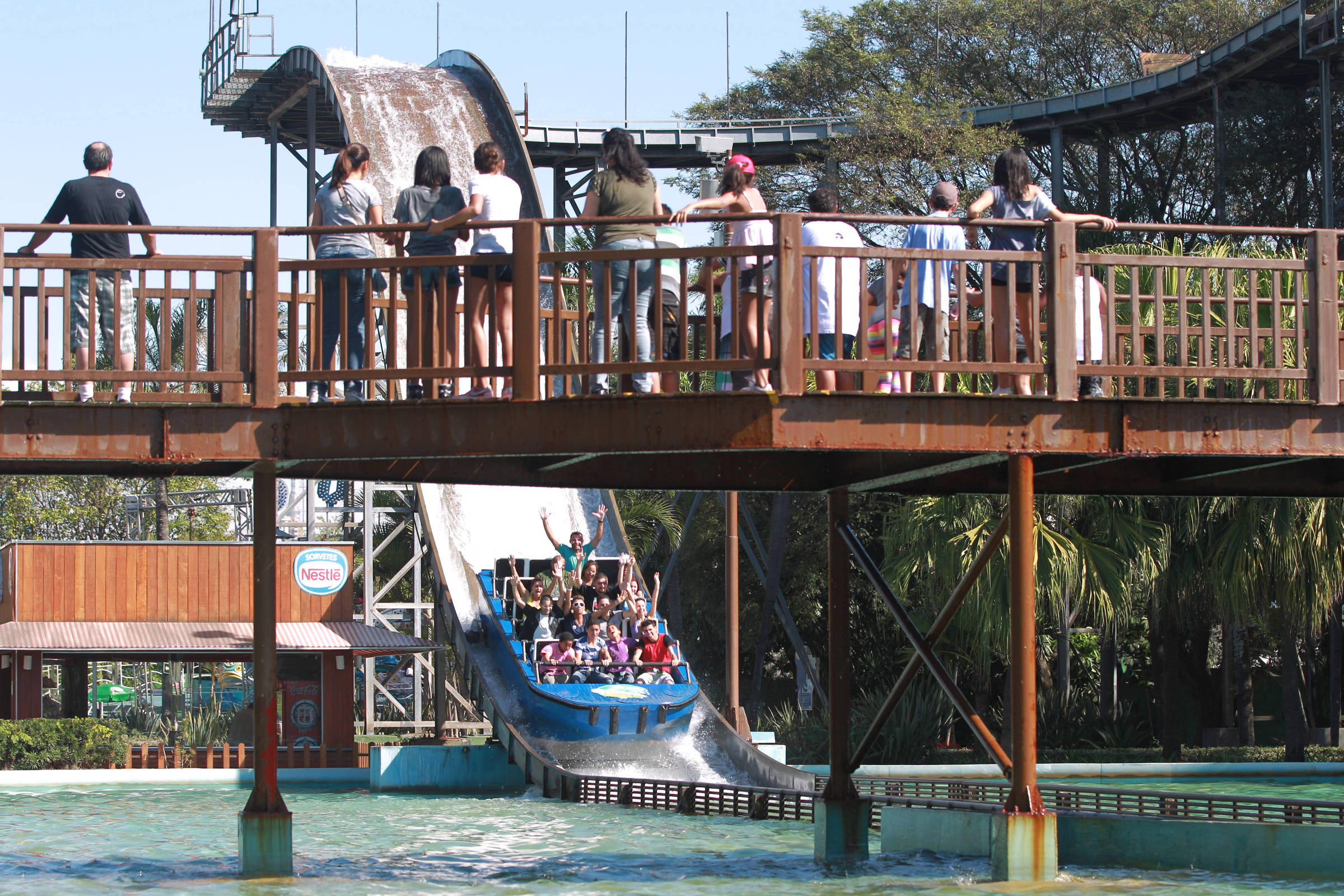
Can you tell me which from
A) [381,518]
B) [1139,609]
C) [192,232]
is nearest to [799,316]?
[192,232]

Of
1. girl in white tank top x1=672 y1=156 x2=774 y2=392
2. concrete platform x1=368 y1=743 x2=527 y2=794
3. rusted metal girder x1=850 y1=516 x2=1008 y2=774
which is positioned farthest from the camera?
concrete platform x1=368 y1=743 x2=527 y2=794

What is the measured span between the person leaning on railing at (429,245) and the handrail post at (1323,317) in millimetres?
5492

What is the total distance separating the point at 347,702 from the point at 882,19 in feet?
125

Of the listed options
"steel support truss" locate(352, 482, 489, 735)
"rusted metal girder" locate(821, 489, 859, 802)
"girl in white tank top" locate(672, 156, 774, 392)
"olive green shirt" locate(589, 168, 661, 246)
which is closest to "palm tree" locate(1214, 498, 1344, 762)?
"steel support truss" locate(352, 482, 489, 735)

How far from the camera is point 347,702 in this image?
2531 centimetres

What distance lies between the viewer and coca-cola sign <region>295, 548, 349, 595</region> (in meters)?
26.1

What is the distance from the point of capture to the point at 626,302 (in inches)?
416

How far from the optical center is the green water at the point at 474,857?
444 inches

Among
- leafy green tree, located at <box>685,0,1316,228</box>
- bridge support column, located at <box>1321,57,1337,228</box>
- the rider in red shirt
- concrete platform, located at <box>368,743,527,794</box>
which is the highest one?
leafy green tree, located at <box>685,0,1316,228</box>

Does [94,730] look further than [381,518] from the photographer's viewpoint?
No

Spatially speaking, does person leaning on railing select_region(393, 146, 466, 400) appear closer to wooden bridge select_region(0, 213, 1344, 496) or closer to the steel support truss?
wooden bridge select_region(0, 213, 1344, 496)

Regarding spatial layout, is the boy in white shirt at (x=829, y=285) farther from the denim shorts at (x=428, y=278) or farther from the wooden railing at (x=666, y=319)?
the denim shorts at (x=428, y=278)

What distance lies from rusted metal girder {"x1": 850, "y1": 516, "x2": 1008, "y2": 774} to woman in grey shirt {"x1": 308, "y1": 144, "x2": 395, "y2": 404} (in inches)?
170

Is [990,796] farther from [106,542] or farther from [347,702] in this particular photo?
[106,542]
